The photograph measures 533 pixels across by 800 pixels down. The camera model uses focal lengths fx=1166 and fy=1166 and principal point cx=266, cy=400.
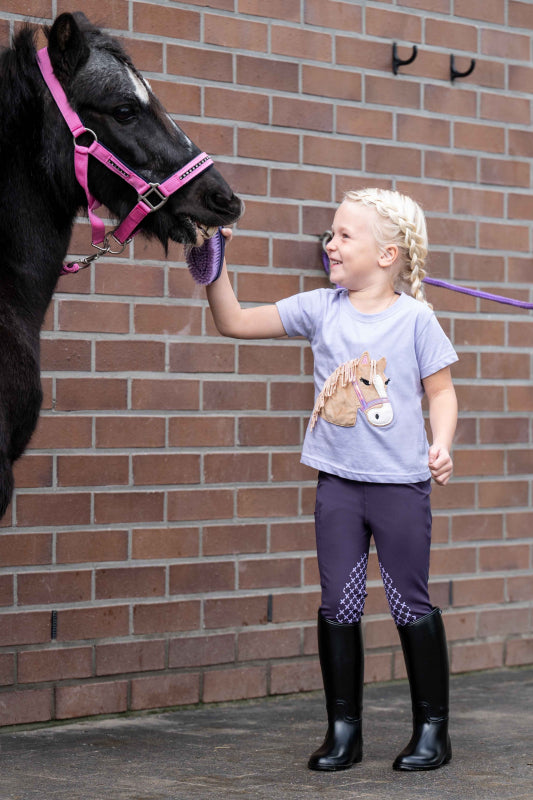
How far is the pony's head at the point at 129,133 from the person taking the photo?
10.9ft

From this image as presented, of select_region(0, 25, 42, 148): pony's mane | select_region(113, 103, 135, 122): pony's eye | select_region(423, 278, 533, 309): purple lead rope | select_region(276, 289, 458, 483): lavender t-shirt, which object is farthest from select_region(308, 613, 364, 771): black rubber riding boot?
select_region(0, 25, 42, 148): pony's mane

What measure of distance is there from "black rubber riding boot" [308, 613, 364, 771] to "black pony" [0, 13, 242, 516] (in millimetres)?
1137

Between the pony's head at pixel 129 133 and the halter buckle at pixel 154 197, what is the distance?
27 mm

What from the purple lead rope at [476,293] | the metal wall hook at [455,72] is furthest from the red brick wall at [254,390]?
the purple lead rope at [476,293]

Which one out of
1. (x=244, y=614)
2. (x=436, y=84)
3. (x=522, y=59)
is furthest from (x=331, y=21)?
(x=244, y=614)

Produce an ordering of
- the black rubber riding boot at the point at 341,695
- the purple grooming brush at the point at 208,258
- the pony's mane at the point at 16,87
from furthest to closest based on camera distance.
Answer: the black rubber riding boot at the point at 341,695, the purple grooming brush at the point at 208,258, the pony's mane at the point at 16,87

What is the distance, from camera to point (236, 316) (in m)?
3.74

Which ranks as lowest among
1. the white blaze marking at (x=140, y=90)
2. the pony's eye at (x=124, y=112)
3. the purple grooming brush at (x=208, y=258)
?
the purple grooming brush at (x=208, y=258)

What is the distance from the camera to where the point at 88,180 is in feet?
10.9

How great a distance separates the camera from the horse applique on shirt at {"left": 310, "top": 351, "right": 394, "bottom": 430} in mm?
3596

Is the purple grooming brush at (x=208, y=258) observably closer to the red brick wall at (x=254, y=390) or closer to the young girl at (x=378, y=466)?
the young girl at (x=378, y=466)

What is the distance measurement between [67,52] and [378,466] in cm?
153

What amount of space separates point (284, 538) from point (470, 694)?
1024 mm

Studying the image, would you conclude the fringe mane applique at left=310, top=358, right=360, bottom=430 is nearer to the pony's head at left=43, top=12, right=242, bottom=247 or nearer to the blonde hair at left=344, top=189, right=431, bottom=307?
the blonde hair at left=344, top=189, right=431, bottom=307
